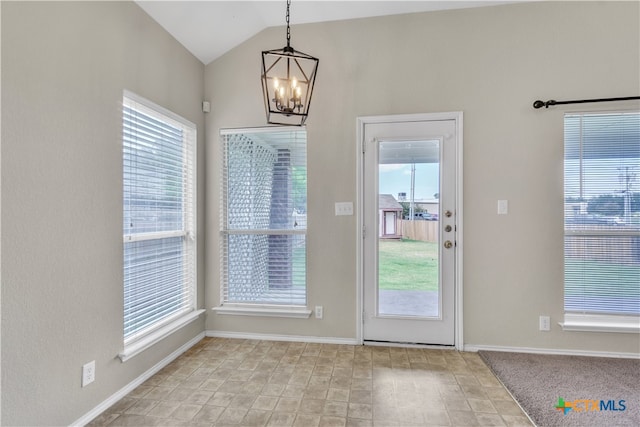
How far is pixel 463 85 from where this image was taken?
2.69 meters

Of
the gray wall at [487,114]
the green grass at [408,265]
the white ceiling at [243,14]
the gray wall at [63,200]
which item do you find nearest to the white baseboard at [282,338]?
the gray wall at [487,114]

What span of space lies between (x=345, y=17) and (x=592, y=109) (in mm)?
2219

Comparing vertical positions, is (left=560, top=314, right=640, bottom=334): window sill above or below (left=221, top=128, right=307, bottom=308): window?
below

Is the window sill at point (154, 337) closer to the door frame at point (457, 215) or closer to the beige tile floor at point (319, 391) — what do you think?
the beige tile floor at point (319, 391)

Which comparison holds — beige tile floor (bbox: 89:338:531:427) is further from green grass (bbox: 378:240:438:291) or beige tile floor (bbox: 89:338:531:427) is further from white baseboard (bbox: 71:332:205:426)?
green grass (bbox: 378:240:438:291)

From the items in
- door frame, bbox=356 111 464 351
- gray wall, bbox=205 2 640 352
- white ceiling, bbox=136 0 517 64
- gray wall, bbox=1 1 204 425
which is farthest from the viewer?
door frame, bbox=356 111 464 351

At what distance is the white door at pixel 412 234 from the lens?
2727mm

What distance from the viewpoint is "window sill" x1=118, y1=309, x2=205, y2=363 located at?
6.69ft

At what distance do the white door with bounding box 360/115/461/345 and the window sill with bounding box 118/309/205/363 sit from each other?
158 centimetres

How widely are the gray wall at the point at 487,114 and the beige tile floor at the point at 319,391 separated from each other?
42 cm

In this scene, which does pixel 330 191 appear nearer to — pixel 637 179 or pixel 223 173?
pixel 223 173

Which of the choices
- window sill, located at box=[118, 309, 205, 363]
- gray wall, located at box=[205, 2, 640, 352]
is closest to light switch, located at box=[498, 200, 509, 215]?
gray wall, located at box=[205, 2, 640, 352]

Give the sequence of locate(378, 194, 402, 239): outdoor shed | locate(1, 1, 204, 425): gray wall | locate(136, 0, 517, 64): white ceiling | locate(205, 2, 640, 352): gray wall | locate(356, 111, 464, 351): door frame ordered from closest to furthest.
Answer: locate(1, 1, 204, 425): gray wall < locate(136, 0, 517, 64): white ceiling < locate(205, 2, 640, 352): gray wall < locate(356, 111, 464, 351): door frame < locate(378, 194, 402, 239): outdoor shed

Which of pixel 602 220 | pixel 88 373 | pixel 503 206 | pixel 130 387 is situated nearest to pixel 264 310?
pixel 130 387
